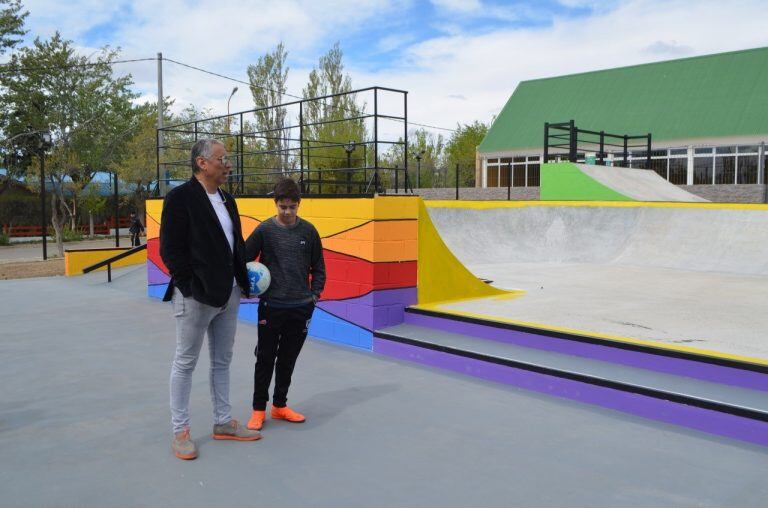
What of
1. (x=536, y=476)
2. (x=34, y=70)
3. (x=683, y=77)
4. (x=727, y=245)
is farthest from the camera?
(x=34, y=70)

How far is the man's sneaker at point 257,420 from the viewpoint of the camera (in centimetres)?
404

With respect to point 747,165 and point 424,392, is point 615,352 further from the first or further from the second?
point 747,165

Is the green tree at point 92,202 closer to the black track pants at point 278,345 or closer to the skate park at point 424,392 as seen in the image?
the skate park at point 424,392

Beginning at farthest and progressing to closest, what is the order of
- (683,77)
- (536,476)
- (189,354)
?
(683,77) → (189,354) → (536,476)

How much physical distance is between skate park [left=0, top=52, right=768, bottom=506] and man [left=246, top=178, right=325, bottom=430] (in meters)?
0.26

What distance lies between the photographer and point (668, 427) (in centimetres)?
406

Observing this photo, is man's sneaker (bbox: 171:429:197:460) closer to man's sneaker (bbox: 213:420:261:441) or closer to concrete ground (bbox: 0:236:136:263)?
man's sneaker (bbox: 213:420:261:441)

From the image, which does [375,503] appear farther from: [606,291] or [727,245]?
[727,245]

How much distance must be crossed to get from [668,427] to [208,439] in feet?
9.60

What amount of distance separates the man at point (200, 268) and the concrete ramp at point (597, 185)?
12.4 metres

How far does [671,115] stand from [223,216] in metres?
29.2

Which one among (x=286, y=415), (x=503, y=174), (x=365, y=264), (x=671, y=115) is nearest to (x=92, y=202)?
(x=503, y=174)

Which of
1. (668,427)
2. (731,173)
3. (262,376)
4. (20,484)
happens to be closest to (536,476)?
(668,427)

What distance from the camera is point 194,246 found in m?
3.50
